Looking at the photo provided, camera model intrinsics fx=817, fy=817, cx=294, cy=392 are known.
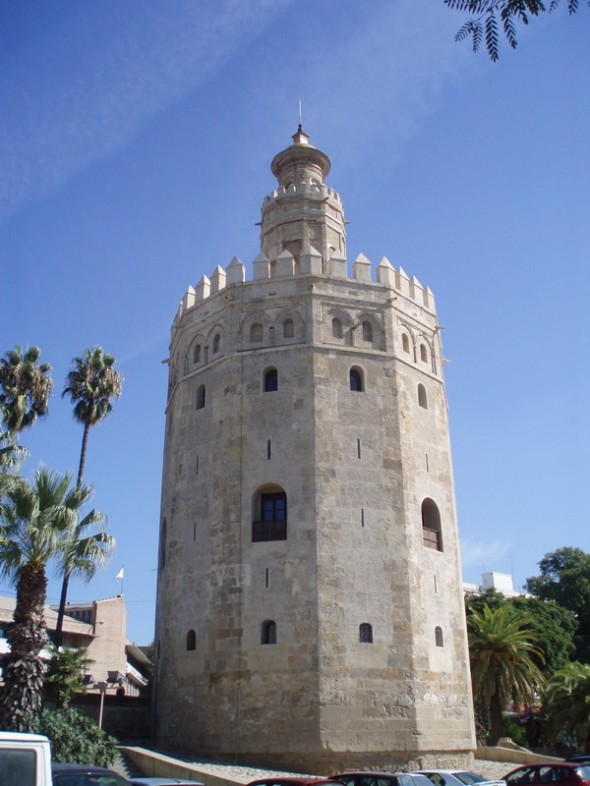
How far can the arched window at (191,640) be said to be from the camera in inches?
904

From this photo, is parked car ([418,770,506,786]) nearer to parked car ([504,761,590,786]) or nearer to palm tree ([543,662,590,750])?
parked car ([504,761,590,786])

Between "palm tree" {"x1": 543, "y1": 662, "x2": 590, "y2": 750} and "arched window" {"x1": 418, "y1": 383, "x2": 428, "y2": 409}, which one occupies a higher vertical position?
"arched window" {"x1": 418, "y1": 383, "x2": 428, "y2": 409}

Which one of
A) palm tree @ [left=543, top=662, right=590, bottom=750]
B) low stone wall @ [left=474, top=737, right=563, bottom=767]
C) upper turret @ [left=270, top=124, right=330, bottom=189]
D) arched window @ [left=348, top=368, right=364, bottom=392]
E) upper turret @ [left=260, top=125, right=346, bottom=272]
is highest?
upper turret @ [left=270, top=124, right=330, bottom=189]

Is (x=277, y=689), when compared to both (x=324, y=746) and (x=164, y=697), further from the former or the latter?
(x=164, y=697)

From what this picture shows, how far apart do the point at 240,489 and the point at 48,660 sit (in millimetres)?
6715

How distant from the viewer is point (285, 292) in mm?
25359

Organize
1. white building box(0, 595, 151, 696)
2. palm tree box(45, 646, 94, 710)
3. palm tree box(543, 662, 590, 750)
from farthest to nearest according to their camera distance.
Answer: white building box(0, 595, 151, 696), palm tree box(543, 662, 590, 750), palm tree box(45, 646, 94, 710)

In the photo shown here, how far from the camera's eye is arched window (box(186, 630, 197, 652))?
23.0 metres

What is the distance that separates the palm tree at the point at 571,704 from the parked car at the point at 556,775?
9.90m

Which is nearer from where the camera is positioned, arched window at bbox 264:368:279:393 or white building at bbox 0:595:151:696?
arched window at bbox 264:368:279:393

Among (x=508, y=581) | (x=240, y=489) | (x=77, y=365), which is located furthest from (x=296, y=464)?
(x=508, y=581)

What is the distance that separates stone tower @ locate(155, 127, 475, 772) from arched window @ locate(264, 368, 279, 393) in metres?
0.05

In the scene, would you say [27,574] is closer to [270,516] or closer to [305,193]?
[270,516]

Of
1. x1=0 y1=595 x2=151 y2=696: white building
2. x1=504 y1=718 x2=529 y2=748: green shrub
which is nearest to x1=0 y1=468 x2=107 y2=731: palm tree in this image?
x1=0 y1=595 x2=151 y2=696: white building
